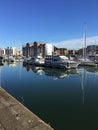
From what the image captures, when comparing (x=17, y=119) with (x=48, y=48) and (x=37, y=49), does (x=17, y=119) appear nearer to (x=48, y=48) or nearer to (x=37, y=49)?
(x=48, y=48)

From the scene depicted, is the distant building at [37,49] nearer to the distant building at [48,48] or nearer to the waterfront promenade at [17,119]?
the distant building at [48,48]

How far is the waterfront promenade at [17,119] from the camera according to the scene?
561cm

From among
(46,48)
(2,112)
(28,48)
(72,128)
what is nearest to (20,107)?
(2,112)

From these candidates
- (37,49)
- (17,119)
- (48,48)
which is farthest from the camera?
(37,49)

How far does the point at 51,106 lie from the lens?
10.8 metres

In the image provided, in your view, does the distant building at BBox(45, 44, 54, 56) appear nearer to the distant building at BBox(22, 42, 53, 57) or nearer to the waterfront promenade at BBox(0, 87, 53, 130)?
the distant building at BBox(22, 42, 53, 57)

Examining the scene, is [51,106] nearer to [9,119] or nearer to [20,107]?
[20,107]

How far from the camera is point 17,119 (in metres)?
6.30

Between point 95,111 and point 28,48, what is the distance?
14906cm

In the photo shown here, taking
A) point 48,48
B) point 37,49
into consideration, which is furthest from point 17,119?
point 37,49

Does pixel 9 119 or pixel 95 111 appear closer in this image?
pixel 9 119

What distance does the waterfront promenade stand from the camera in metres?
5.61

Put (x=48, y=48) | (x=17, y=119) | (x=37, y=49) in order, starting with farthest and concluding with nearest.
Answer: (x=37, y=49)
(x=48, y=48)
(x=17, y=119)

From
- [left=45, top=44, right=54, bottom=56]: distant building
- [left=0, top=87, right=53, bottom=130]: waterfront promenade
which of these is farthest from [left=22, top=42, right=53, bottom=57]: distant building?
[left=0, top=87, right=53, bottom=130]: waterfront promenade
